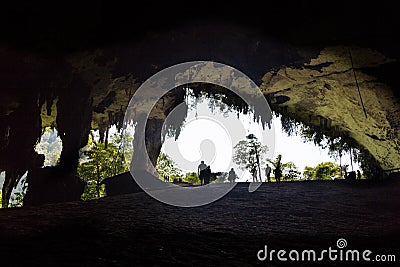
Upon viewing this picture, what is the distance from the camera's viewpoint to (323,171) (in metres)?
24.1

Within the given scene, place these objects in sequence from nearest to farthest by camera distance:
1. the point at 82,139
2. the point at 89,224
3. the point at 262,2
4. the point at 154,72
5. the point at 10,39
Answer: the point at 89,224 < the point at 262,2 < the point at 10,39 < the point at 154,72 < the point at 82,139

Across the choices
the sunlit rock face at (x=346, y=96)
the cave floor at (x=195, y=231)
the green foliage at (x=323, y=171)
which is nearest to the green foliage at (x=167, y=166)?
the green foliage at (x=323, y=171)

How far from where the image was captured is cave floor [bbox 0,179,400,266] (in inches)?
137

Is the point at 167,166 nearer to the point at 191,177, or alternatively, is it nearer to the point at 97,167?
the point at 191,177

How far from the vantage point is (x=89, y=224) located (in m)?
5.45

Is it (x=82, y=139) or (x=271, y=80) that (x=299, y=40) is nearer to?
(x=271, y=80)

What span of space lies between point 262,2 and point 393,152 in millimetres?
9247

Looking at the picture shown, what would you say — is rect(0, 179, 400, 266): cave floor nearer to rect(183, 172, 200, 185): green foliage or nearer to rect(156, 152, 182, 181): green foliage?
rect(183, 172, 200, 185): green foliage

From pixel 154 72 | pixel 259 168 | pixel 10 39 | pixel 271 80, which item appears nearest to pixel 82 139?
pixel 154 72

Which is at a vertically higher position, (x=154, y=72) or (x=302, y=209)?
(x=154, y=72)

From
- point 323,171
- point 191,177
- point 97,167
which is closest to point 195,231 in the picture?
point 97,167

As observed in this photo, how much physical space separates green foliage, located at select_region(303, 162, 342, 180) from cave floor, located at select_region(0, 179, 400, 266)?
1590 centimetres

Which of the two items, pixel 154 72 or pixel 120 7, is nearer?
pixel 120 7

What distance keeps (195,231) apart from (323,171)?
22.0 meters
